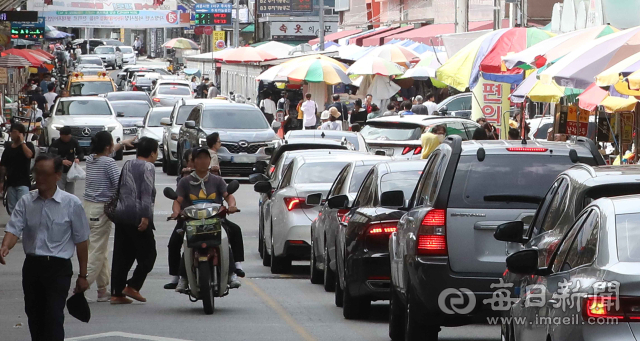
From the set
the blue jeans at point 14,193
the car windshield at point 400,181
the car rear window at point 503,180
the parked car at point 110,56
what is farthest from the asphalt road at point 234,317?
the parked car at point 110,56

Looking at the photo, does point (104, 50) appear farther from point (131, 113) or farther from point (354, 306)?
point (354, 306)

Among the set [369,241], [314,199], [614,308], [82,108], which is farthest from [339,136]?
[614,308]

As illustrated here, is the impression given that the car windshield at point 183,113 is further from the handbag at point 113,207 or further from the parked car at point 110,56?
the parked car at point 110,56

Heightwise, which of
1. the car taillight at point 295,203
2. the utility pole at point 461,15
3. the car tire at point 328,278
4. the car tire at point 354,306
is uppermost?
the utility pole at point 461,15

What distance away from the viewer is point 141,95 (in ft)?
136

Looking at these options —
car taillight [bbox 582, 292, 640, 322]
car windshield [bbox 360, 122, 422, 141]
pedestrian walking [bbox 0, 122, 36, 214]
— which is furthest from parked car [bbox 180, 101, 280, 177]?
car taillight [bbox 582, 292, 640, 322]

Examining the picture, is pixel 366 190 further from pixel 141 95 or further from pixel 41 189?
pixel 141 95

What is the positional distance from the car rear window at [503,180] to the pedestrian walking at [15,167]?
36.5 ft

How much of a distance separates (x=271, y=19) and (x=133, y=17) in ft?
29.8

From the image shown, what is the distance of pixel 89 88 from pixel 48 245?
37443 mm

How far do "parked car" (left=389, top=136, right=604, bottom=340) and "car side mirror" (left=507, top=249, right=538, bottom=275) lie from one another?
83.1 inches

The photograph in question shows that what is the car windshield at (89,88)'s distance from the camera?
4487cm

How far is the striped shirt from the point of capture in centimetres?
1241

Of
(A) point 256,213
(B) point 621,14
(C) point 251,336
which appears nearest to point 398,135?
(A) point 256,213
